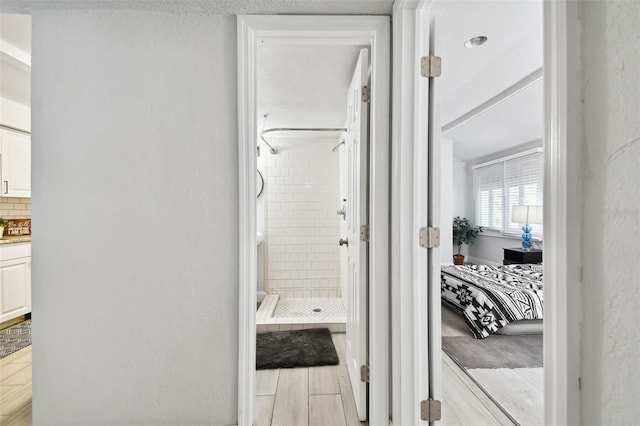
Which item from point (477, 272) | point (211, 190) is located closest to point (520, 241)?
point (477, 272)

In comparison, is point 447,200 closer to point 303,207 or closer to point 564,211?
point 303,207

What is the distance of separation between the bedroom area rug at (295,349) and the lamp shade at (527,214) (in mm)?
3598

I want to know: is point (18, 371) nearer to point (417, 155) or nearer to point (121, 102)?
point (121, 102)

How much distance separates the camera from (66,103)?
171 cm

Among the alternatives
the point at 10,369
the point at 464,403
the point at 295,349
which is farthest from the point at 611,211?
the point at 10,369

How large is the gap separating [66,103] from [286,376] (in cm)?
217

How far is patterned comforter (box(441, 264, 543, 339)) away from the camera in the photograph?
114 inches

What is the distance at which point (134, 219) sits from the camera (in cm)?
173

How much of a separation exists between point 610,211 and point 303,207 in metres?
4.00

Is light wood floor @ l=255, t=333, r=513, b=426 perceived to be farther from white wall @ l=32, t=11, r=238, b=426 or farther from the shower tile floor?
the shower tile floor

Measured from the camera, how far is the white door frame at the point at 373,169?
5.58ft

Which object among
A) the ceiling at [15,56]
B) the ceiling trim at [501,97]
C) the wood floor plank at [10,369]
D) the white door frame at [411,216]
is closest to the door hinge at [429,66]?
the white door frame at [411,216]

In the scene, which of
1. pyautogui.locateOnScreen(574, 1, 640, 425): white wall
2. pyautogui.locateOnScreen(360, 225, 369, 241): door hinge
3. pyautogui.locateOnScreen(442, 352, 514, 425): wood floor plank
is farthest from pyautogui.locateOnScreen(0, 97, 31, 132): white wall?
pyautogui.locateOnScreen(442, 352, 514, 425): wood floor plank

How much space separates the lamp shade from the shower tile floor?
3.04 meters
